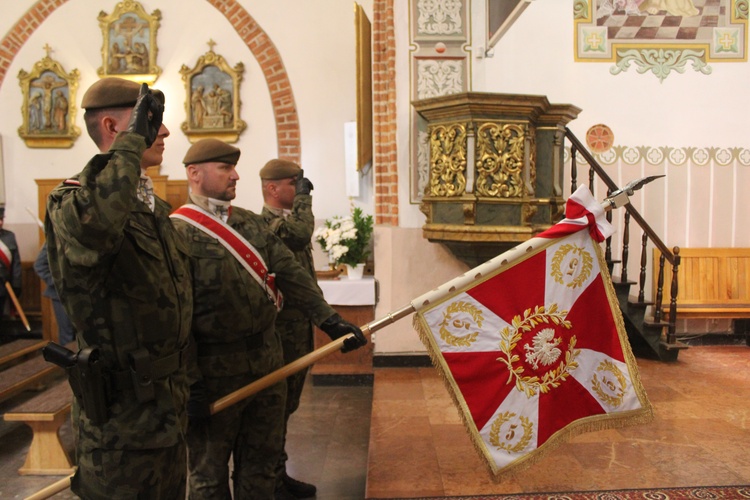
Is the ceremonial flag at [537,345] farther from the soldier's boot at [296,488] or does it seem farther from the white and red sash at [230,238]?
the soldier's boot at [296,488]

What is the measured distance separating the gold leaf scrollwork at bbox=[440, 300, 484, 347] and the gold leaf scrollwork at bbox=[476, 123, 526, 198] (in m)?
2.08

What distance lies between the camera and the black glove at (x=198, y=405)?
2359 mm

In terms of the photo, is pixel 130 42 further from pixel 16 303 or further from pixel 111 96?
pixel 111 96

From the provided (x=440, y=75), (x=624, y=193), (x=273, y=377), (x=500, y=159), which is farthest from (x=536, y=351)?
(x=440, y=75)

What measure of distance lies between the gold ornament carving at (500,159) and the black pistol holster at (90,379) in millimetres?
3267

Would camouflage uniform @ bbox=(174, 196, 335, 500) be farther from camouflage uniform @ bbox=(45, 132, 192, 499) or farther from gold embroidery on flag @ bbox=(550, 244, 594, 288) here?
gold embroidery on flag @ bbox=(550, 244, 594, 288)

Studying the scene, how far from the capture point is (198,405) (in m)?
2.37

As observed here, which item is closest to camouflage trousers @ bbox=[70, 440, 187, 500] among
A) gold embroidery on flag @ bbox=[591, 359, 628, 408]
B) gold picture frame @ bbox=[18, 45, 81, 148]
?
gold embroidery on flag @ bbox=[591, 359, 628, 408]

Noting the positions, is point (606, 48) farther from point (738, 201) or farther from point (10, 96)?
point (10, 96)

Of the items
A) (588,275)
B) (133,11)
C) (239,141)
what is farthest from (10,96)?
(588,275)

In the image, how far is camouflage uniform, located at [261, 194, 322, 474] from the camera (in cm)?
332

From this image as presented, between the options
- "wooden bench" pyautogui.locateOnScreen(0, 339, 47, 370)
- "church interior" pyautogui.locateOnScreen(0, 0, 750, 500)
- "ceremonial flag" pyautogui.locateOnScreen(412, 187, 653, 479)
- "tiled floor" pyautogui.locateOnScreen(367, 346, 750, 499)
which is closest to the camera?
"ceremonial flag" pyautogui.locateOnScreen(412, 187, 653, 479)

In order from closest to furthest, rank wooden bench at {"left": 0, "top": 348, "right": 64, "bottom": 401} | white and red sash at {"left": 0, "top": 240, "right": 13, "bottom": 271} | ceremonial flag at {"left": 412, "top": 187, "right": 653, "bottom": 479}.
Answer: ceremonial flag at {"left": 412, "top": 187, "right": 653, "bottom": 479}
wooden bench at {"left": 0, "top": 348, "right": 64, "bottom": 401}
white and red sash at {"left": 0, "top": 240, "right": 13, "bottom": 271}

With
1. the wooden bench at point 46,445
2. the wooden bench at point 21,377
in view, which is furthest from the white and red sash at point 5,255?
the wooden bench at point 46,445
